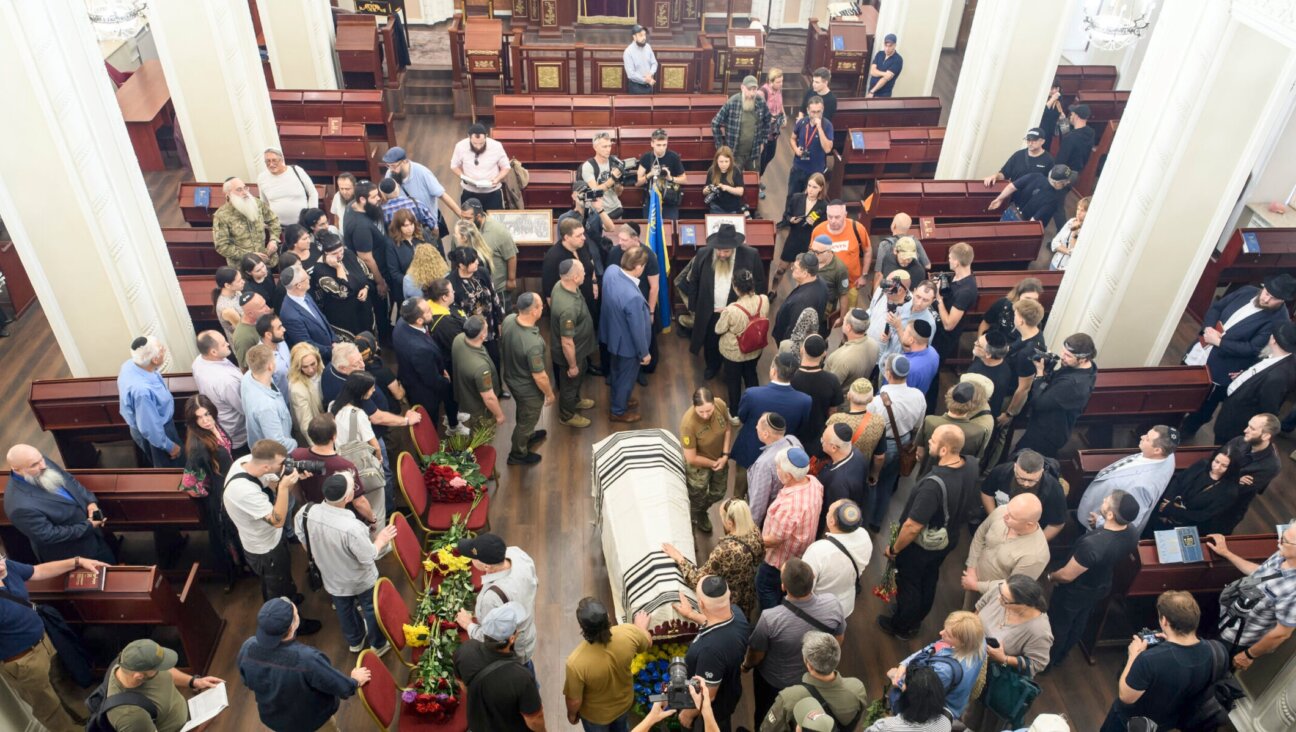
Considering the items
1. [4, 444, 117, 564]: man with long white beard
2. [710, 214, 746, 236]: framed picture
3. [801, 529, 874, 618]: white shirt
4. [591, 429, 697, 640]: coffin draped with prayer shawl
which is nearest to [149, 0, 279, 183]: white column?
[710, 214, 746, 236]: framed picture

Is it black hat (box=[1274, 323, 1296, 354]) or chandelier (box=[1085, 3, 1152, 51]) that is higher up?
chandelier (box=[1085, 3, 1152, 51])

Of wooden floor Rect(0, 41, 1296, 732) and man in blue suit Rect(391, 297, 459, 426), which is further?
man in blue suit Rect(391, 297, 459, 426)

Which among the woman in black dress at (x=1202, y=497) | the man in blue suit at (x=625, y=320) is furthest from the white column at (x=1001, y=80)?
the woman in black dress at (x=1202, y=497)

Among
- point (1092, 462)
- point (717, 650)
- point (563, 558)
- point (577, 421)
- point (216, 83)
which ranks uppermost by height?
point (216, 83)

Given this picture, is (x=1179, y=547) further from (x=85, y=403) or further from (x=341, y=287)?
(x=85, y=403)

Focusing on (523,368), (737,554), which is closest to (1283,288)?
(737,554)

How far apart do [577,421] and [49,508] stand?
148 inches

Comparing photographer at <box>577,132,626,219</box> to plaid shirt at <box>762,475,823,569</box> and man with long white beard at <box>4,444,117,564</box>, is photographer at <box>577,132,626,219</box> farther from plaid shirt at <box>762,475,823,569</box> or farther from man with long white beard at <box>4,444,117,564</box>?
man with long white beard at <box>4,444,117,564</box>

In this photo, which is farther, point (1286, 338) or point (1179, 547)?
point (1286, 338)

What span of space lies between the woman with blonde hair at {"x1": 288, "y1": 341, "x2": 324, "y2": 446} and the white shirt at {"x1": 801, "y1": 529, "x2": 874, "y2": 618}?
3337 mm

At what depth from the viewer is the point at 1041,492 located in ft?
18.0

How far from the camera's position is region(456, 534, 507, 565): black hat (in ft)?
14.8

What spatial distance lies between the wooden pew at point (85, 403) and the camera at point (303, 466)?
1.78 metres

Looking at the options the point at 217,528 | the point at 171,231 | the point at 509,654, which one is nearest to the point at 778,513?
the point at 509,654
